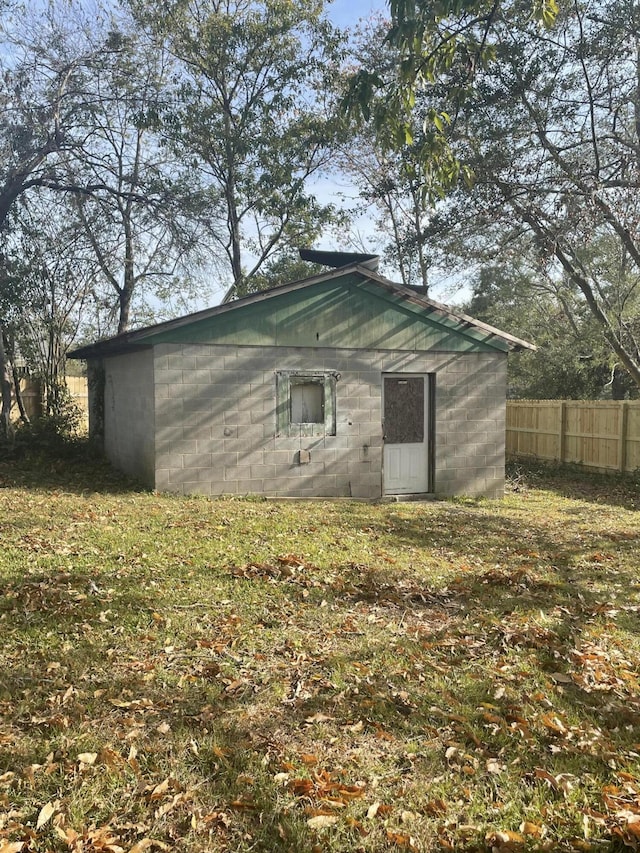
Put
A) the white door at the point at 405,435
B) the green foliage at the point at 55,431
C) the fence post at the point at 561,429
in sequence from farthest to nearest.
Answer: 1. the fence post at the point at 561,429
2. the green foliage at the point at 55,431
3. the white door at the point at 405,435

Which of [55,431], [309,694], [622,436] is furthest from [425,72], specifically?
[55,431]

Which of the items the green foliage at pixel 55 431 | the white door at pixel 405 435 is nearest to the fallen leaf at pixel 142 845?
the white door at pixel 405 435

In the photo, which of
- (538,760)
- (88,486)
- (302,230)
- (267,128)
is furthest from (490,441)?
(267,128)

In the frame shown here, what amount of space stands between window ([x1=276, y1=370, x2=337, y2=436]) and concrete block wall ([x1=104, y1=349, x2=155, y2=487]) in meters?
2.22

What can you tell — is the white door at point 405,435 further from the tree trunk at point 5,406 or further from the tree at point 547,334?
the tree at point 547,334

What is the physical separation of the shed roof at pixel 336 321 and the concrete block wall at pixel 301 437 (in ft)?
0.69

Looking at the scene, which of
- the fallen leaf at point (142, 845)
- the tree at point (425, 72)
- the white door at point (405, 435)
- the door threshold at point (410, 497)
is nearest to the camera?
the fallen leaf at point (142, 845)

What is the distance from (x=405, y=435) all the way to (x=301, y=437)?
2125 millimetres

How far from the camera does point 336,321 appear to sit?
11.5 meters

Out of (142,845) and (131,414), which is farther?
(131,414)

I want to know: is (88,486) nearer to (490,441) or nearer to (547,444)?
(490,441)

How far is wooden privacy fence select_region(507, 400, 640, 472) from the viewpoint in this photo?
14703mm

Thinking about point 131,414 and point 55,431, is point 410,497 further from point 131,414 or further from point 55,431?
point 55,431

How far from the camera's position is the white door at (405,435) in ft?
39.6
